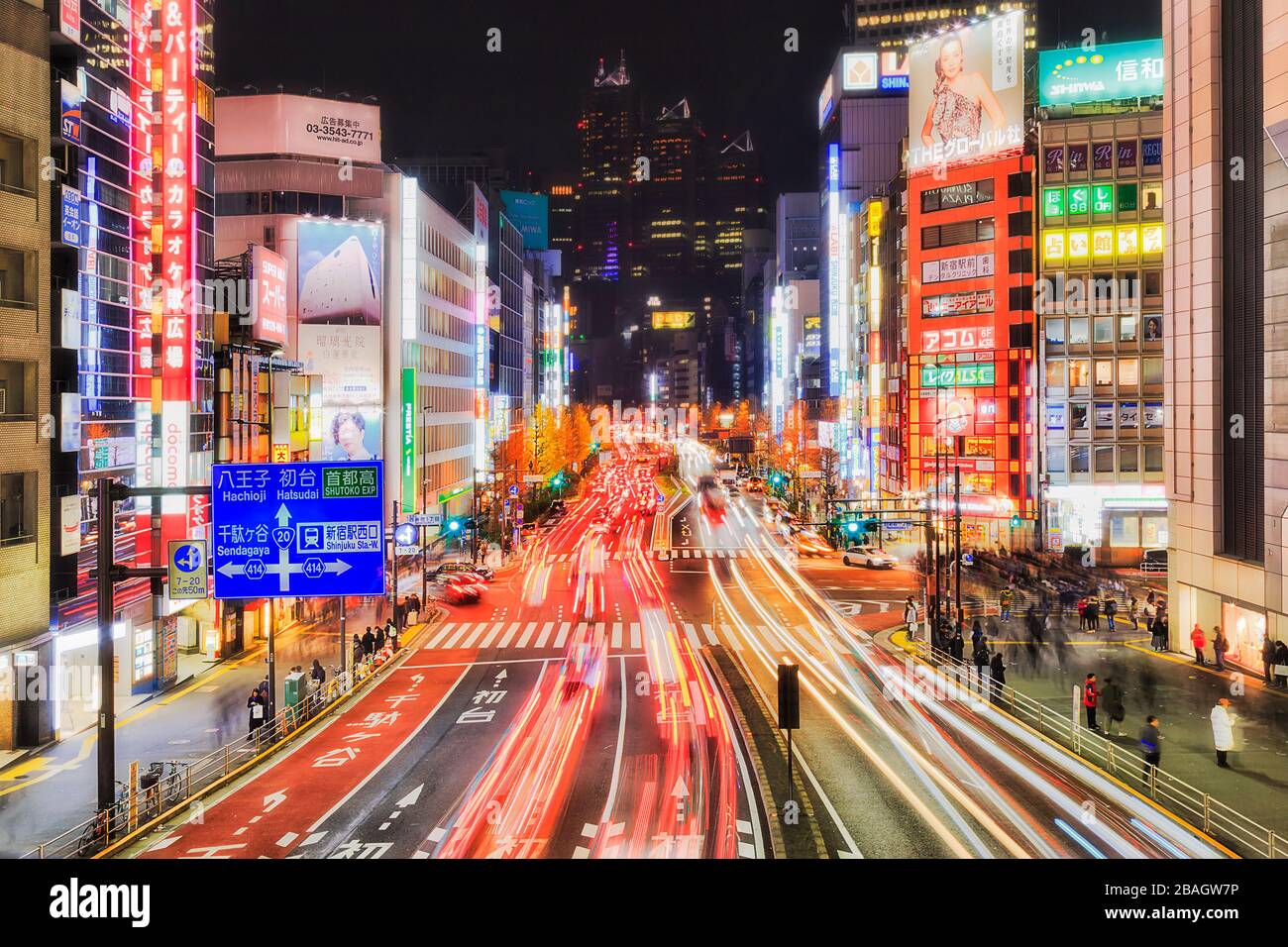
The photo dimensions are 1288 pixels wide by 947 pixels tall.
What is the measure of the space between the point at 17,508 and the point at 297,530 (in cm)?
1216

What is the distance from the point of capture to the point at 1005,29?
66.4 metres

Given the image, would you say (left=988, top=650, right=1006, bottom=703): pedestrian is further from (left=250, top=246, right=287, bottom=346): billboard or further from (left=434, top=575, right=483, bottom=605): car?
(left=250, top=246, right=287, bottom=346): billboard

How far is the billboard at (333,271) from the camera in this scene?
59250 mm

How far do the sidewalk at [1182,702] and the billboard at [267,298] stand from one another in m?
31.0

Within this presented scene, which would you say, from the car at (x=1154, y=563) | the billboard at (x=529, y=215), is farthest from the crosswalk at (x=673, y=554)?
the billboard at (x=529, y=215)

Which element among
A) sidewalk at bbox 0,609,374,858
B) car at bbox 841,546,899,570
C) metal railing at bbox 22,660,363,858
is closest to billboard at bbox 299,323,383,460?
sidewalk at bbox 0,609,374,858

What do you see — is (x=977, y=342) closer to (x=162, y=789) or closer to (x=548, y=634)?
(x=548, y=634)

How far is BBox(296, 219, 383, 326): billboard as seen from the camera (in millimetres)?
59250

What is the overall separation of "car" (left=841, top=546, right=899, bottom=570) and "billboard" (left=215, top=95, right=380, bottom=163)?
134ft

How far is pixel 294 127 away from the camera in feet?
203

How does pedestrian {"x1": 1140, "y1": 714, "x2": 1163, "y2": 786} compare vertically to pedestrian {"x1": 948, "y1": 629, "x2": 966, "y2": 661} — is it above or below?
above

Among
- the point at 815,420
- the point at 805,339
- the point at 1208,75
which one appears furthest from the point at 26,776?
the point at 805,339

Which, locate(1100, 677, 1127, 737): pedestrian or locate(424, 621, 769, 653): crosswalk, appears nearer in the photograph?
locate(1100, 677, 1127, 737): pedestrian
